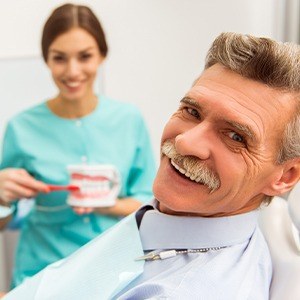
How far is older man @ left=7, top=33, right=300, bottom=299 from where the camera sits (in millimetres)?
950

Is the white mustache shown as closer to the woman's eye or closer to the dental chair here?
the dental chair

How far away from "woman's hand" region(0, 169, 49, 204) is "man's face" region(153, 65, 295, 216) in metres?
0.64

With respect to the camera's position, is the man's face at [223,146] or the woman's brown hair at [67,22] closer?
the man's face at [223,146]

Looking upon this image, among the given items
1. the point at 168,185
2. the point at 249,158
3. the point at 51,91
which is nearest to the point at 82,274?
the point at 168,185

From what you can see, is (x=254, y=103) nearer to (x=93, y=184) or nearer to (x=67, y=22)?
(x=93, y=184)

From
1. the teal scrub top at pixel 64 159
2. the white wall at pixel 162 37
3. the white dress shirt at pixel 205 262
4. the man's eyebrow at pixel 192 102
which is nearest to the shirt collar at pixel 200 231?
the white dress shirt at pixel 205 262

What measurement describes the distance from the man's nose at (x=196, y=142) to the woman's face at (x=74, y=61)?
0.83 metres

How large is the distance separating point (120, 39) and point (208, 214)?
1.53 meters

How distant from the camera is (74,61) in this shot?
173 cm

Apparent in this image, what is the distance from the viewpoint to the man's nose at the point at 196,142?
0.95 meters

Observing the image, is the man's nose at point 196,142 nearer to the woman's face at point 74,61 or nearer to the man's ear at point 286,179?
the man's ear at point 286,179

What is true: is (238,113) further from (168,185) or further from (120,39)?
(120,39)

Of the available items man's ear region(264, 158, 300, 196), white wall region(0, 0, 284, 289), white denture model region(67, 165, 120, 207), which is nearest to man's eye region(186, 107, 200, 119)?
man's ear region(264, 158, 300, 196)

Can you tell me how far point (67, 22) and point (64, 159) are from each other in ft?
1.35
